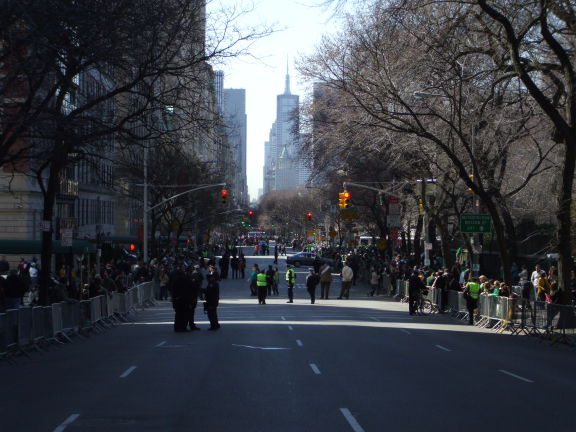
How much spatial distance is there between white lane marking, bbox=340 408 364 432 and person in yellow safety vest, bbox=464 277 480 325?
18.6 metres

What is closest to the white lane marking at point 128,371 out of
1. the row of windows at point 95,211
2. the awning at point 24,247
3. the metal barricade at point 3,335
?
the metal barricade at point 3,335

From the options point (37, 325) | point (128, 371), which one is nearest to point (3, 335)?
point (37, 325)

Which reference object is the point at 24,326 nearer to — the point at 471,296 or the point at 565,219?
the point at 565,219

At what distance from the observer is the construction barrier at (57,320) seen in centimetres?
1811

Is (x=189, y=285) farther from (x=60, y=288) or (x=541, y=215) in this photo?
(x=541, y=215)

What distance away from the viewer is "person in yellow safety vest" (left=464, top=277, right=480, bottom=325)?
2939 centimetres

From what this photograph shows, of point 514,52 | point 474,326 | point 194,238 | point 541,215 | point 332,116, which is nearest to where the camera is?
point 514,52

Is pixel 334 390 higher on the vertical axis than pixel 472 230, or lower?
lower

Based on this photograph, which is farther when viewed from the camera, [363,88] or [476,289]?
[476,289]

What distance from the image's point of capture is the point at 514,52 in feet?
70.0

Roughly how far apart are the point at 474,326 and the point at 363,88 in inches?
347

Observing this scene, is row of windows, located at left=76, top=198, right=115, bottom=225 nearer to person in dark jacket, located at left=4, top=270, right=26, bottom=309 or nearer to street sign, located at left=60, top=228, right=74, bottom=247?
street sign, located at left=60, top=228, right=74, bottom=247

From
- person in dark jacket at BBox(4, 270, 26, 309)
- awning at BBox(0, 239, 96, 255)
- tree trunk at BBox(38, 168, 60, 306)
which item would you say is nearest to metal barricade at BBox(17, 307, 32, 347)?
person in dark jacket at BBox(4, 270, 26, 309)

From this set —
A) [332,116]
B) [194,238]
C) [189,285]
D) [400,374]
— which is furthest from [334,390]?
[194,238]
